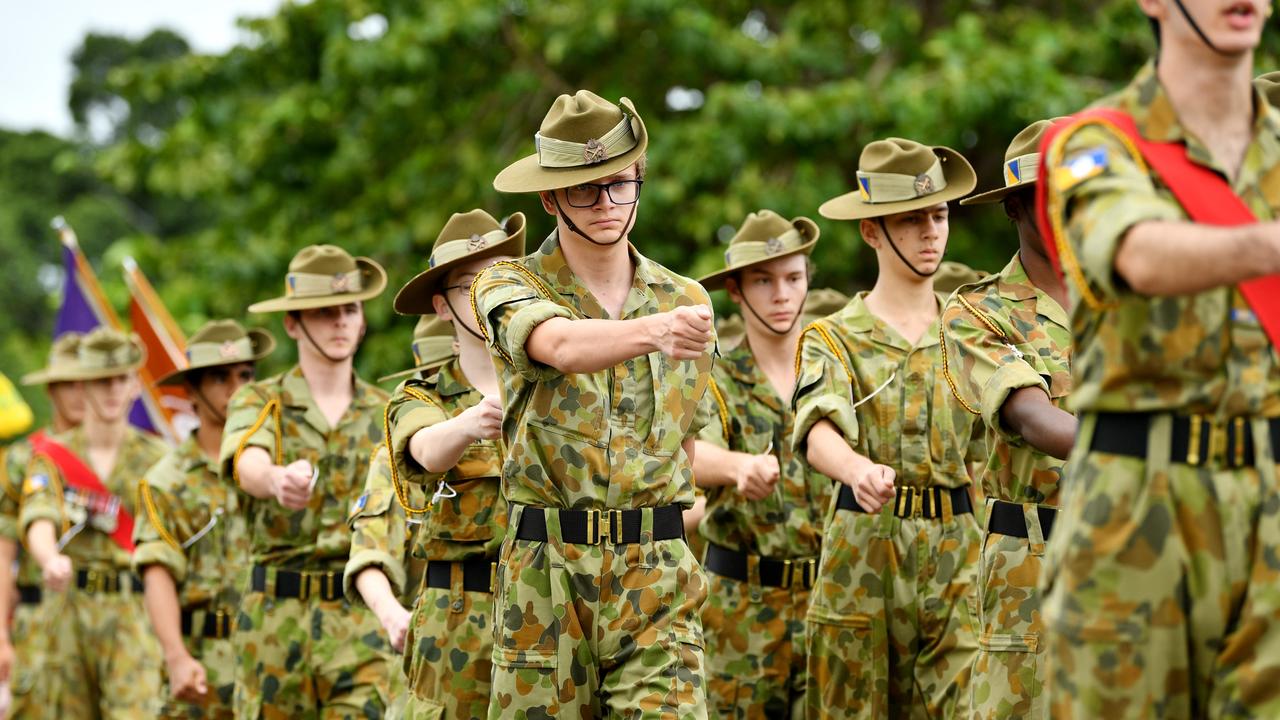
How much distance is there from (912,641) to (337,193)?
1293 centimetres

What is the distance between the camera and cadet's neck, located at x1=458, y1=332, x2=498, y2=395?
7.66 metres

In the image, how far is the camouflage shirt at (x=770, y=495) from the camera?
8.93m

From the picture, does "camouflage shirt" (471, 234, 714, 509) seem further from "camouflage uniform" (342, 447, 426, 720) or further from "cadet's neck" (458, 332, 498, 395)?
"camouflage uniform" (342, 447, 426, 720)

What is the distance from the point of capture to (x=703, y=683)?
20.5 ft

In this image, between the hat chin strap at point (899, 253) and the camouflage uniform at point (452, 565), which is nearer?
the camouflage uniform at point (452, 565)

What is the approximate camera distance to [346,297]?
9227mm

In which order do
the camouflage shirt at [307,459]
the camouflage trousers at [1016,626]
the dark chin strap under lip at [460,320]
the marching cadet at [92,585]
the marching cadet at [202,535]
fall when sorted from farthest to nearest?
the marching cadet at [92,585], the marching cadet at [202,535], the camouflage shirt at [307,459], the dark chin strap under lip at [460,320], the camouflage trousers at [1016,626]

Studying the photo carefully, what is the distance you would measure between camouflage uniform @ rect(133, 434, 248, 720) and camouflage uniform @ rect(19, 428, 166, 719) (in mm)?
1924

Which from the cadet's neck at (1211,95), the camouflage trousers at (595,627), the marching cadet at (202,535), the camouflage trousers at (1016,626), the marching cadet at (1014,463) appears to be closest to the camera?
the cadet's neck at (1211,95)

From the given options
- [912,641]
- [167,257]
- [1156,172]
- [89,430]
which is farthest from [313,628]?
[167,257]

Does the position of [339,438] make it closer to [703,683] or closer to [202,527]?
[202,527]

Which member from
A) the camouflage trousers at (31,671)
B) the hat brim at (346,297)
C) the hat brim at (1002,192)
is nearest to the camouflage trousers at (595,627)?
the hat brim at (1002,192)

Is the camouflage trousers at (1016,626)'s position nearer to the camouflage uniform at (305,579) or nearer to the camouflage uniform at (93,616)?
the camouflage uniform at (305,579)

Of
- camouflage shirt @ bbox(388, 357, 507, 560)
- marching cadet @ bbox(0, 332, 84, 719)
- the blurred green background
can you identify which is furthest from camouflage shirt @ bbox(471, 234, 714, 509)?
the blurred green background
